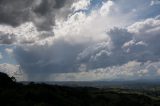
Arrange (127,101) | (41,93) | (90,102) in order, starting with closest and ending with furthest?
(41,93) < (90,102) < (127,101)

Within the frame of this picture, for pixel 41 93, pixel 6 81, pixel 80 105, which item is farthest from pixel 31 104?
pixel 6 81

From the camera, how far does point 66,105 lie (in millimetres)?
129250

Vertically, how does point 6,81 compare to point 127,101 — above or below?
above

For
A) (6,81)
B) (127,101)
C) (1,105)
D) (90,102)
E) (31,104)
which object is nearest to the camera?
(1,105)

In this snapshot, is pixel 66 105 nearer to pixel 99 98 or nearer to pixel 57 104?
pixel 57 104

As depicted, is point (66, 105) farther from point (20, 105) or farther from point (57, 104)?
point (20, 105)

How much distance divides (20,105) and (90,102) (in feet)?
205

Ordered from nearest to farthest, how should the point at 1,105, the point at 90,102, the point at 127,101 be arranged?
the point at 1,105 → the point at 90,102 → the point at 127,101

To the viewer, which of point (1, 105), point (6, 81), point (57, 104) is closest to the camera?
point (1, 105)

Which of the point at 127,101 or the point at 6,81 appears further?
the point at 127,101

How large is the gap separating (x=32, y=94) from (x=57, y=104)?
46.5ft

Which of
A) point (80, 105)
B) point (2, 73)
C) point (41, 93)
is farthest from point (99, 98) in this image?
point (2, 73)

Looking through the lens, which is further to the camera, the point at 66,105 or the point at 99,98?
the point at 99,98

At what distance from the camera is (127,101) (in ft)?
638
